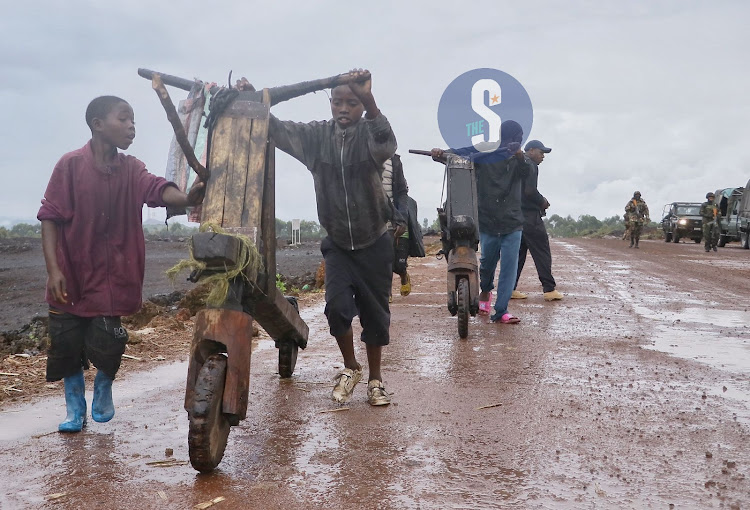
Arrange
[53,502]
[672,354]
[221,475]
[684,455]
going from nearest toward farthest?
[53,502] → [221,475] → [684,455] → [672,354]

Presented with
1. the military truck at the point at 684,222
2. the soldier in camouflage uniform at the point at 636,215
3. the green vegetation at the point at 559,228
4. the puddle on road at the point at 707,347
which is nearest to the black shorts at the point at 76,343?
the puddle on road at the point at 707,347

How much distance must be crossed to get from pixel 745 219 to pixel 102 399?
29.8 meters

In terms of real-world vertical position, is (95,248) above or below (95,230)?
below

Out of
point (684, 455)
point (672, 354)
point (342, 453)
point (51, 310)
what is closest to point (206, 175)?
point (51, 310)

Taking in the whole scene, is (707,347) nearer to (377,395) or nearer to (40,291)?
(377,395)

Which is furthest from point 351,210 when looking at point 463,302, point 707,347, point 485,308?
point 485,308

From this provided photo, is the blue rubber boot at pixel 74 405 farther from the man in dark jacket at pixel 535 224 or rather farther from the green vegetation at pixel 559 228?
the green vegetation at pixel 559 228

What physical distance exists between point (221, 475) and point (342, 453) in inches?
25.9

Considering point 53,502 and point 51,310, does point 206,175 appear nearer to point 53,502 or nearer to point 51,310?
point 51,310

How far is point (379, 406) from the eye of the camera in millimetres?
5355

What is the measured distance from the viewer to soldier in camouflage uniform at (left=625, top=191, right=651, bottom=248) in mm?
31906

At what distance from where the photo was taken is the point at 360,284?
545cm

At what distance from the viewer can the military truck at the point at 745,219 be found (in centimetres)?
3033

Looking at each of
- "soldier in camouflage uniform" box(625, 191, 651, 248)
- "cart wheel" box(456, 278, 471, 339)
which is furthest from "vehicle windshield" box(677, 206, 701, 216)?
"cart wheel" box(456, 278, 471, 339)
